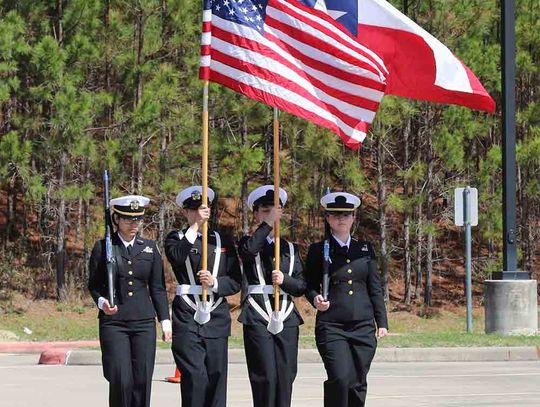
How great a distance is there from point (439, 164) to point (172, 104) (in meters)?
7.79

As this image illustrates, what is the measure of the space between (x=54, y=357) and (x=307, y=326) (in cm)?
1106

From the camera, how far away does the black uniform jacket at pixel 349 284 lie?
961cm

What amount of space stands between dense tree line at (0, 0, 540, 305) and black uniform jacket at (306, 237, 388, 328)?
1806cm

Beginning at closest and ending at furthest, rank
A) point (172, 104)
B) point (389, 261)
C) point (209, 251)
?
point (209, 251) → point (172, 104) → point (389, 261)

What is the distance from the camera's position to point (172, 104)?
29.3 metres

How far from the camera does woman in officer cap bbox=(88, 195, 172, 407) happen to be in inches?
366

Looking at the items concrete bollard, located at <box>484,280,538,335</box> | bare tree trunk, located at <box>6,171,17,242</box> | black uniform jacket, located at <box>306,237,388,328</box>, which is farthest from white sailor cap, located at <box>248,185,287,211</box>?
bare tree trunk, located at <box>6,171,17,242</box>

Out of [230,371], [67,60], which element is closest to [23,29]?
[67,60]

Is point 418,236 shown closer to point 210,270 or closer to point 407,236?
point 407,236

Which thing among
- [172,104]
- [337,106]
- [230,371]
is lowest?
[230,371]

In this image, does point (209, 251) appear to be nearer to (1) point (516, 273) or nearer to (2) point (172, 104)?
(1) point (516, 273)

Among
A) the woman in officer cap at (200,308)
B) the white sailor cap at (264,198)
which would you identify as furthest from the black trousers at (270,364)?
the white sailor cap at (264,198)

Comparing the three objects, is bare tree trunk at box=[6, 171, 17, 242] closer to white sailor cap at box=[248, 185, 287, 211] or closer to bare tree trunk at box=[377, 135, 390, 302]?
bare tree trunk at box=[377, 135, 390, 302]

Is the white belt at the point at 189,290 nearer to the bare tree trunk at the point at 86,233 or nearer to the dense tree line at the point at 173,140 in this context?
the dense tree line at the point at 173,140
